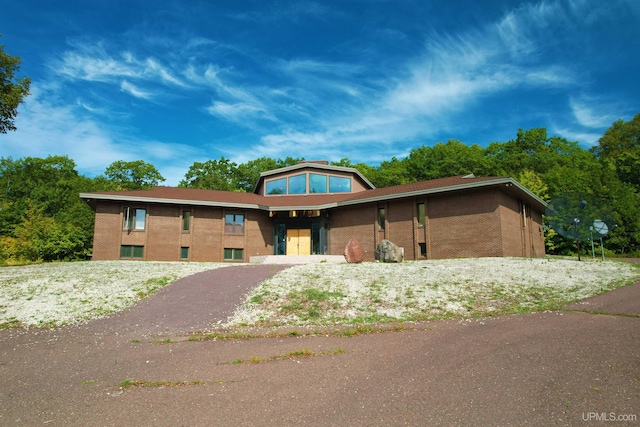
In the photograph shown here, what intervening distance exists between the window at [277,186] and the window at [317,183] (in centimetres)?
235

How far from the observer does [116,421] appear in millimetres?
4672

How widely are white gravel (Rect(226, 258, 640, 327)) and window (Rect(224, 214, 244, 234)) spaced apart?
44.2 ft

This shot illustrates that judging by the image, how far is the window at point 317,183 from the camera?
108ft

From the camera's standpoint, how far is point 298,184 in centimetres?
3341

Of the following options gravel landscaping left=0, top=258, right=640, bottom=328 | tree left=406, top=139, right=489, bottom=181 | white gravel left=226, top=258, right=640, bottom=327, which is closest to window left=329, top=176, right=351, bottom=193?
gravel landscaping left=0, top=258, right=640, bottom=328

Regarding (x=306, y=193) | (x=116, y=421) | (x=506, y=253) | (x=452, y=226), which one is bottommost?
(x=116, y=421)

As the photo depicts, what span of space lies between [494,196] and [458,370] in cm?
1782

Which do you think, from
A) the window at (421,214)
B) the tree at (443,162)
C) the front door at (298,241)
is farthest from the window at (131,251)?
the tree at (443,162)

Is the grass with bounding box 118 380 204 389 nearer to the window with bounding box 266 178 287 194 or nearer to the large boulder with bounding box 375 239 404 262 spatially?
the large boulder with bounding box 375 239 404 262

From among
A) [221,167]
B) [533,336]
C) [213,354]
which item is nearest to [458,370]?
[533,336]

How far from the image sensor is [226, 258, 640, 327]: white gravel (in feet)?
33.3

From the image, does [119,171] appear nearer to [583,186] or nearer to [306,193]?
[306,193]

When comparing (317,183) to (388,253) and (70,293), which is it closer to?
(388,253)

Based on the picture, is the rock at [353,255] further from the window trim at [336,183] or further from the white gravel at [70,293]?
the window trim at [336,183]
